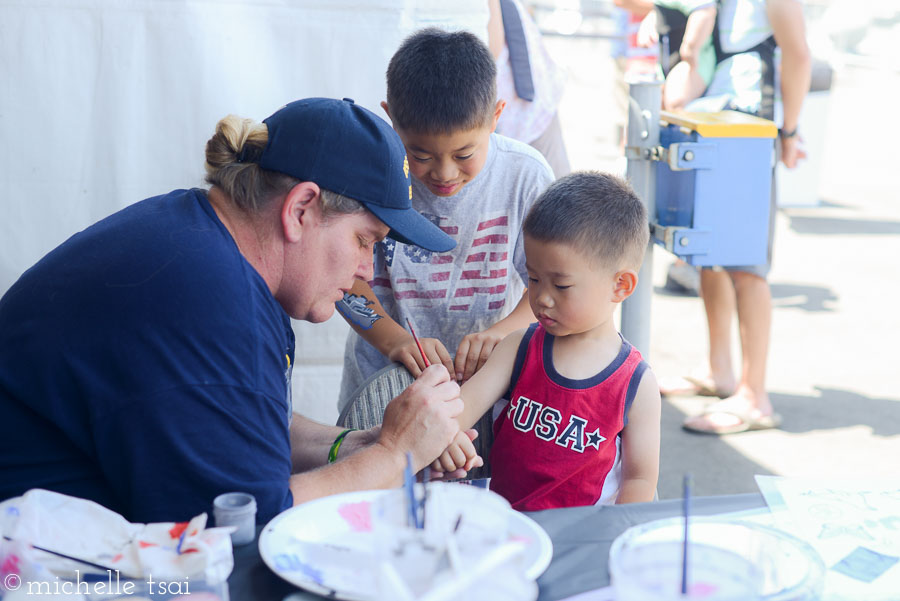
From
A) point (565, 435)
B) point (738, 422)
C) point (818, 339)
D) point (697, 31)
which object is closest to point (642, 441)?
point (565, 435)

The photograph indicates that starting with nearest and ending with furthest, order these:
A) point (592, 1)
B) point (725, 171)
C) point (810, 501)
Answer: point (810, 501) → point (725, 171) → point (592, 1)

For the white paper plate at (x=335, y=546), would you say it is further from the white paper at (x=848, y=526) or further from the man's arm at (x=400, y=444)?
the white paper at (x=848, y=526)

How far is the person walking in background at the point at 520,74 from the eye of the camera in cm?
285

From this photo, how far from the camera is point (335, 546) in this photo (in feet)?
3.53

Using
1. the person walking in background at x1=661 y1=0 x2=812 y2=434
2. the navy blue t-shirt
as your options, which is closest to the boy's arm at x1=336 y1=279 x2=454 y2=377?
the navy blue t-shirt

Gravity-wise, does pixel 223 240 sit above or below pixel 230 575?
above

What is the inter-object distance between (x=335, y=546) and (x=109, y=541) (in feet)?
0.85

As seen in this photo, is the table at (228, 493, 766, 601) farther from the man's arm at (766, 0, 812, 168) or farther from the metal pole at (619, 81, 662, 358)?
the man's arm at (766, 0, 812, 168)

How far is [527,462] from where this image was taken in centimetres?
164

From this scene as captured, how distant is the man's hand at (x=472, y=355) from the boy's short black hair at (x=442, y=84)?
17.3 inches

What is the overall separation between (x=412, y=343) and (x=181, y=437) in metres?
0.77

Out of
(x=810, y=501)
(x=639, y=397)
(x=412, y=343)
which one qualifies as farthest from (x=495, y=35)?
(x=810, y=501)

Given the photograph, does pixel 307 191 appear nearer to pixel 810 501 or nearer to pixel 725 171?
pixel 810 501

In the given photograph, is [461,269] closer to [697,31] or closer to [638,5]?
[697,31]
